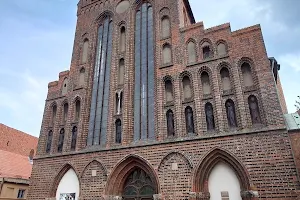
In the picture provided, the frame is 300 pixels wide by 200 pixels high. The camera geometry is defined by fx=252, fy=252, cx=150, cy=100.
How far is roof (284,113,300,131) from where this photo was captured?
8.20 metres

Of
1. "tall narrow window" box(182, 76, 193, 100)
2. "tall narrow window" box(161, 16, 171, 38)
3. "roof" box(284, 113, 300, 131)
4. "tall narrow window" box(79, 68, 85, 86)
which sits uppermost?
"tall narrow window" box(161, 16, 171, 38)

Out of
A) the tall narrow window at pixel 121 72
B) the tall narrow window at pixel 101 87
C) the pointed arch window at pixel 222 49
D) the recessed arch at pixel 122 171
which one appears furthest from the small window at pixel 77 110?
the pointed arch window at pixel 222 49

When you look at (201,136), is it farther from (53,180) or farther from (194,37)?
(53,180)

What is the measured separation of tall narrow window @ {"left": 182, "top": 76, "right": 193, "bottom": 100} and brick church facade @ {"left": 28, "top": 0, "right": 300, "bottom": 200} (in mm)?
42

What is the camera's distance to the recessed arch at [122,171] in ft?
32.2

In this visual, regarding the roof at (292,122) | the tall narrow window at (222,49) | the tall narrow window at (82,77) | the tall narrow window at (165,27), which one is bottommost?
the roof at (292,122)

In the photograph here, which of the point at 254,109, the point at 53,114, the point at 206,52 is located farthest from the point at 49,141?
the point at 254,109

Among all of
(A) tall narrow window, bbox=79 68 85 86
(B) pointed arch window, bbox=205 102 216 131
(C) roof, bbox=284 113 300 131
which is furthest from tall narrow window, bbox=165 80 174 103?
(A) tall narrow window, bbox=79 68 85 86

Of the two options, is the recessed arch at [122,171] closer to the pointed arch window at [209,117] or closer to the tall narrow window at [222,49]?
the pointed arch window at [209,117]

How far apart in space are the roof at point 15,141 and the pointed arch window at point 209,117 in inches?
780

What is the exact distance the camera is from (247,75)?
9422 mm

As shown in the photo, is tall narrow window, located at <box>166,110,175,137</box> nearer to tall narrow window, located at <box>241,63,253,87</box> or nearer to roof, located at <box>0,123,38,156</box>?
tall narrow window, located at <box>241,63,253,87</box>

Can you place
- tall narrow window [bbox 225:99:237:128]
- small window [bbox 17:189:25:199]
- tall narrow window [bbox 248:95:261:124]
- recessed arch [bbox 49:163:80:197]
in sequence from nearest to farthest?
tall narrow window [bbox 248:95:261:124] < tall narrow window [bbox 225:99:237:128] < recessed arch [bbox 49:163:80:197] < small window [bbox 17:189:25:199]

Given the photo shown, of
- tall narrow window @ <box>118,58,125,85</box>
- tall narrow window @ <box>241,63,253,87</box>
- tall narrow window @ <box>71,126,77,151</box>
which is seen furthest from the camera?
tall narrow window @ <box>118,58,125,85</box>
